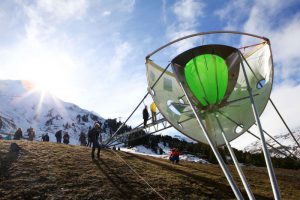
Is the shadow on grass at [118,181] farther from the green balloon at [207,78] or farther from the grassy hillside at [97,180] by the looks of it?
the green balloon at [207,78]

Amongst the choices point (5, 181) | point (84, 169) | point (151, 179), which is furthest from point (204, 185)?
point (5, 181)

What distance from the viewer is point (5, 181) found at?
18281mm

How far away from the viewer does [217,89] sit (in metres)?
22.2

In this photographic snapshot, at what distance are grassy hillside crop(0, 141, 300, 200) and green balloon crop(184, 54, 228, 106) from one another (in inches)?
233

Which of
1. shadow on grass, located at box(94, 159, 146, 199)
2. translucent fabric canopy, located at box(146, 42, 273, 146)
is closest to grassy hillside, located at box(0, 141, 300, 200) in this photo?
shadow on grass, located at box(94, 159, 146, 199)

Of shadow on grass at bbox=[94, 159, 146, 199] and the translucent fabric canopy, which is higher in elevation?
the translucent fabric canopy

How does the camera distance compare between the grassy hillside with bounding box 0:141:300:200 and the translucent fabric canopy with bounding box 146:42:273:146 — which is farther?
the translucent fabric canopy with bounding box 146:42:273:146

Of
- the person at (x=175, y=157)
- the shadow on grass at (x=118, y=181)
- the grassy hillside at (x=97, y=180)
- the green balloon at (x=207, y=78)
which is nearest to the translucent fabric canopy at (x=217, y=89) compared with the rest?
the green balloon at (x=207, y=78)

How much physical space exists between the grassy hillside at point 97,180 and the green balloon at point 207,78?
591 cm

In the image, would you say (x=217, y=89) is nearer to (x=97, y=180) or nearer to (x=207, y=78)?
Answer: (x=207, y=78)

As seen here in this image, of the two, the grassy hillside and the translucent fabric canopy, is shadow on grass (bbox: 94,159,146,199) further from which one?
the translucent fabric canopy

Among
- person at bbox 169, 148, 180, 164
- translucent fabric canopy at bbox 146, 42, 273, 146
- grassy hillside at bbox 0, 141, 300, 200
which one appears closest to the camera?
grassy hillside at bbox 0, 141, 300, 200

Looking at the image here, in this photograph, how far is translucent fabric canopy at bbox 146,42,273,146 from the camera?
2073 cm

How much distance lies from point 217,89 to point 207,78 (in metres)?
1.03
